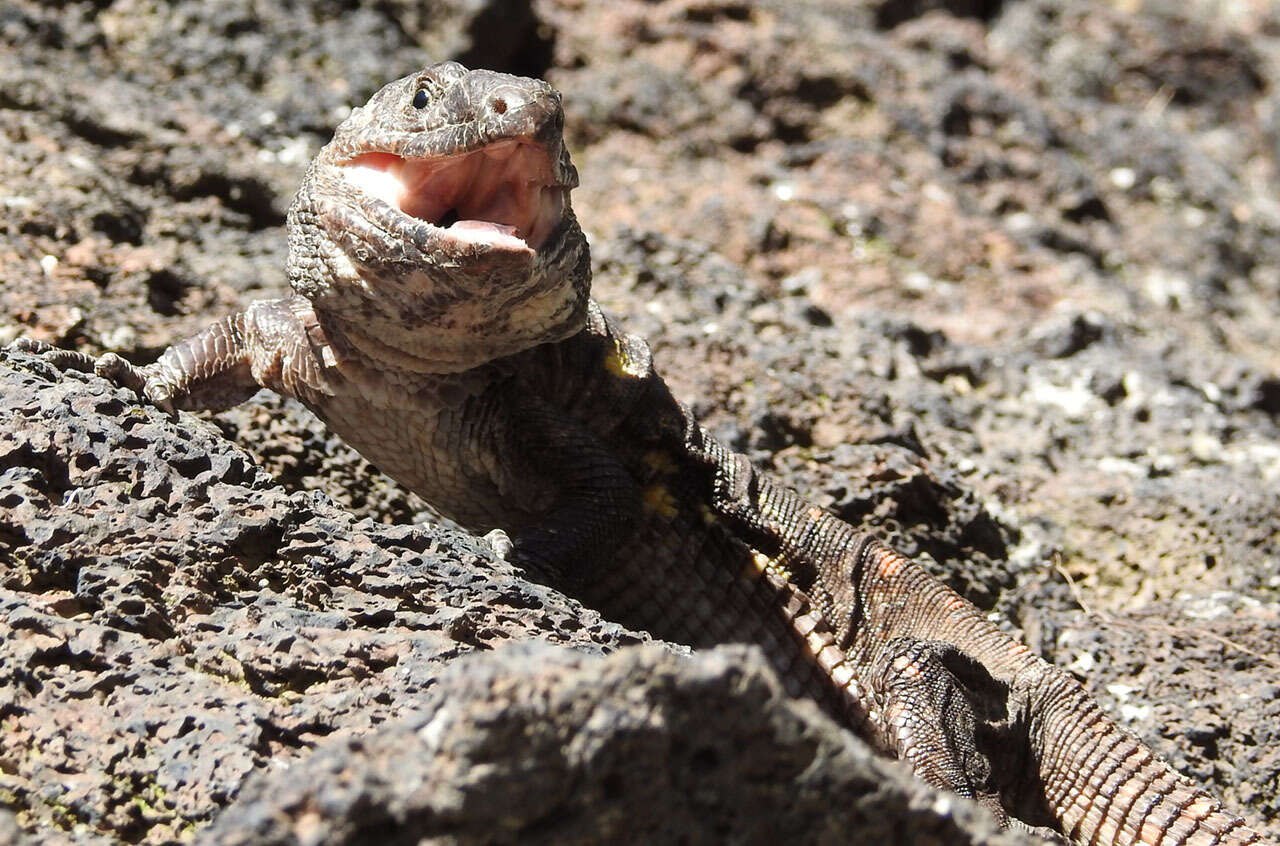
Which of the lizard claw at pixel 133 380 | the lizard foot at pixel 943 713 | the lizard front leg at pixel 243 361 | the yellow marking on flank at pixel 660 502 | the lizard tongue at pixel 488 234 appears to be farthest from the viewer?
the yellow marking on flank at pixel 660 502

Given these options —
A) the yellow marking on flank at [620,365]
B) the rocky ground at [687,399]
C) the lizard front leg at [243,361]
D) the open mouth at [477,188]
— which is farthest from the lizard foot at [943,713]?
the lizard front leg at [243,361]

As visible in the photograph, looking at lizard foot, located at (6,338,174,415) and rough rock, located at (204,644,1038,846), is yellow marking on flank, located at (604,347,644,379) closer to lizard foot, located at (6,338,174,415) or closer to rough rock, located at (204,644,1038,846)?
lizard foot, located at (6,338,174,415)

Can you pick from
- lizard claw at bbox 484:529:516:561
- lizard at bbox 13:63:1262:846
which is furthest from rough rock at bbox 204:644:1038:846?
lizard at bbox 13:63:1262:846

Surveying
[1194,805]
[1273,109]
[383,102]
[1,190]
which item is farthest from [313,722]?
[1273,109]

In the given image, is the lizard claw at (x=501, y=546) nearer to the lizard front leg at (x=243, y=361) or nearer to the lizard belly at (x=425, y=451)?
the lizard belly at (x=425, y=451)

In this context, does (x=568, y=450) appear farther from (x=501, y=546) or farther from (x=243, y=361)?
(x=243, y=361)

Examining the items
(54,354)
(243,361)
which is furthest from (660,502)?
(54,354)

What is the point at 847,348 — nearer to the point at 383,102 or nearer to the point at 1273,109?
the point at 383,102
